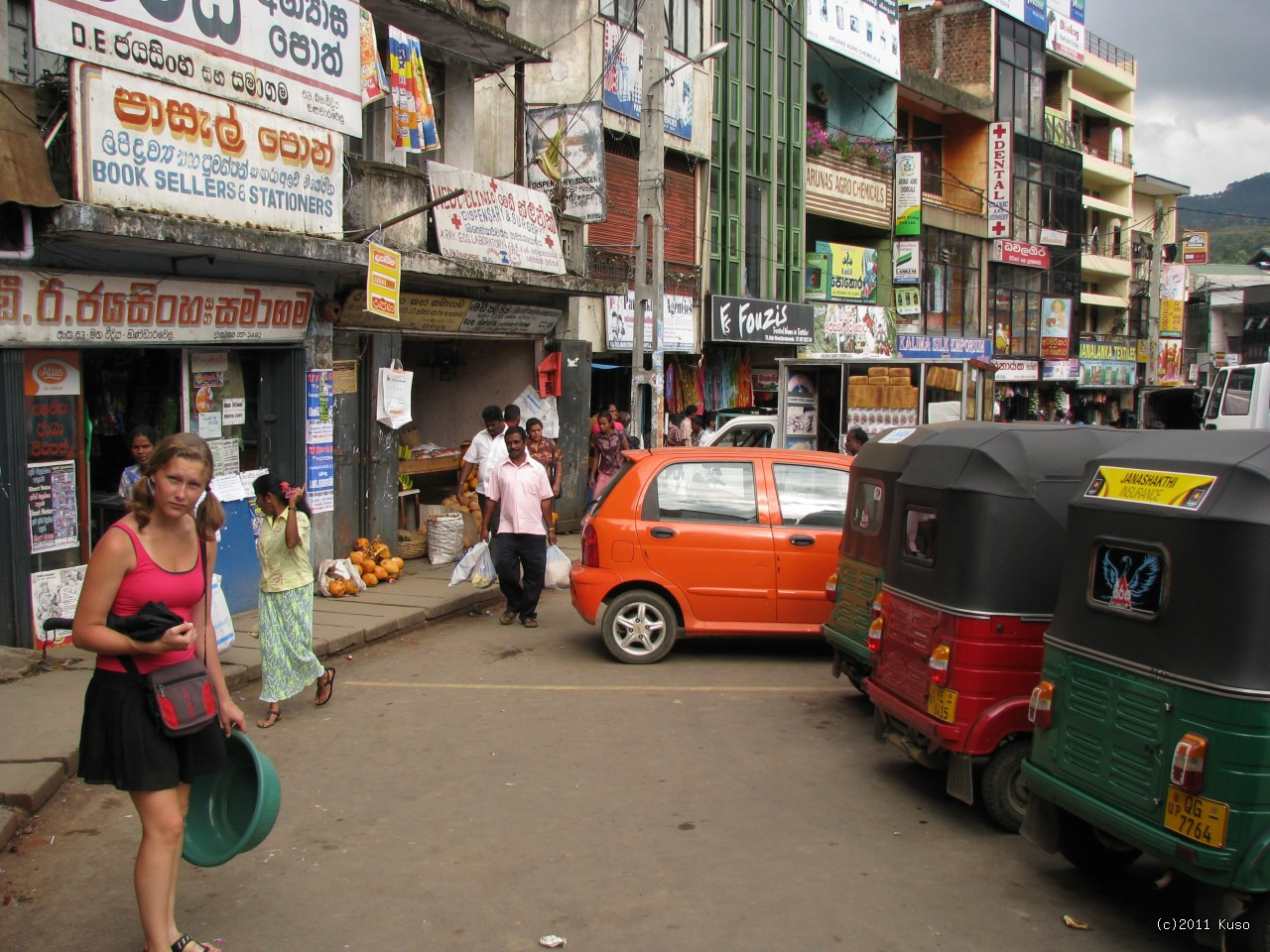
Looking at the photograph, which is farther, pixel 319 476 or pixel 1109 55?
pixel 1109 55

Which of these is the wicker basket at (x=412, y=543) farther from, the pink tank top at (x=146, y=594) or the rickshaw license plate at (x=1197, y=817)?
the rickshaw license plate at (x=1197, y=817)

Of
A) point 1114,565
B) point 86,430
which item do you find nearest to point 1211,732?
point 1114,565

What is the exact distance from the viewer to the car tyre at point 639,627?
8.84 meters

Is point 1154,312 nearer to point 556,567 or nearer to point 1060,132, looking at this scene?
point 1060,132

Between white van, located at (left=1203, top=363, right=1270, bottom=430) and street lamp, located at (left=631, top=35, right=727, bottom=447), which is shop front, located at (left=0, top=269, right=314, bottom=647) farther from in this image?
white van, located at (left=1203, top=363, right=1270, bottom=430)

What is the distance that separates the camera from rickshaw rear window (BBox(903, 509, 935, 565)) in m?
5.67

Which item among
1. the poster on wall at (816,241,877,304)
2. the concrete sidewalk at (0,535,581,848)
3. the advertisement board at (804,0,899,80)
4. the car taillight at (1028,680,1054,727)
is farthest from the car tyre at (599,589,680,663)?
the advertisement board at (804,0,899,80)

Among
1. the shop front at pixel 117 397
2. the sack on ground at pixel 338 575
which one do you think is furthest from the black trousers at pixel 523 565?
the shop front at pixel 117 397

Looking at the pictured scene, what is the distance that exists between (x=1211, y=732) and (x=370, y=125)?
36.4 feet

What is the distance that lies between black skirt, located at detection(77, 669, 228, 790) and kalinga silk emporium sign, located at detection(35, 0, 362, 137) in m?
5.85

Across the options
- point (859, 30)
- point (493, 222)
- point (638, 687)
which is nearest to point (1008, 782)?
point (638, 687)

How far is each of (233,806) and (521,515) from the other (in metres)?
5.90

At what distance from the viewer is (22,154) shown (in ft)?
24.5

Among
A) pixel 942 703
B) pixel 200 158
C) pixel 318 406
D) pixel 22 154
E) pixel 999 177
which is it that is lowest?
pixel 942 703
